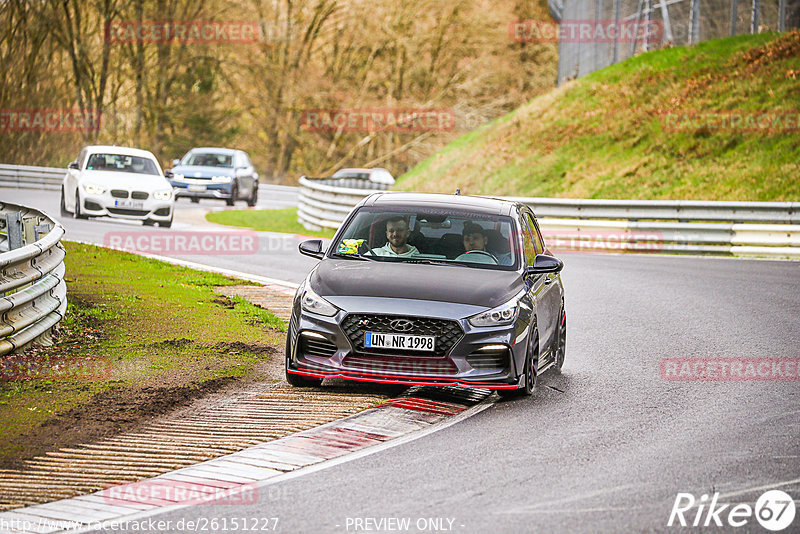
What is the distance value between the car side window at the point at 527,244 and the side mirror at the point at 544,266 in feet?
0.41

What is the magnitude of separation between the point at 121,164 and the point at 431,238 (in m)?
17.9

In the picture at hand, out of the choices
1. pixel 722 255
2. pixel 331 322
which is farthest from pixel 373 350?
pixel 722 255

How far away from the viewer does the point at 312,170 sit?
213ft

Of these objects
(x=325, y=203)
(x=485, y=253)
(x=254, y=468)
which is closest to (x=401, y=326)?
(x=485, y=253)

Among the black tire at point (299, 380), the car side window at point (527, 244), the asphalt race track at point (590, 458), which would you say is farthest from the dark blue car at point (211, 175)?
the black tire at point (299, 380)

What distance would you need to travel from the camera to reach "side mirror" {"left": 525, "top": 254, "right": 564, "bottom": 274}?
9.62 metres

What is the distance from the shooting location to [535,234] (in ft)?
35.8

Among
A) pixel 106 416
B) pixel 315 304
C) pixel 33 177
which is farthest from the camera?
pixel 33 177

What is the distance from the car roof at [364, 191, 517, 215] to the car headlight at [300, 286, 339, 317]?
151cm

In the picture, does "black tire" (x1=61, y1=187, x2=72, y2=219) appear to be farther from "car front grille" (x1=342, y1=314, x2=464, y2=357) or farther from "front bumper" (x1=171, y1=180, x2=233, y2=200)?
"car front grille" (x1=342, y1=314, x2=464, y2=357)

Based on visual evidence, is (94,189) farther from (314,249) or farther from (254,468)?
(254,468)

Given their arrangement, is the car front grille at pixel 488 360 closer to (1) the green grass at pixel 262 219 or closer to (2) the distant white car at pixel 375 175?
(1) the green grass at pixel 262 219

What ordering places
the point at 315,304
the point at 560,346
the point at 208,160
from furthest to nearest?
the point at 208,160 → the point at 560,346 → the point at 315,304

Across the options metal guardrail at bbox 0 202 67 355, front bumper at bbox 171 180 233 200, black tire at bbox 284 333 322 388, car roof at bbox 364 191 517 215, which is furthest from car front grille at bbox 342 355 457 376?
front bumper at bbox 171 180 233 200
